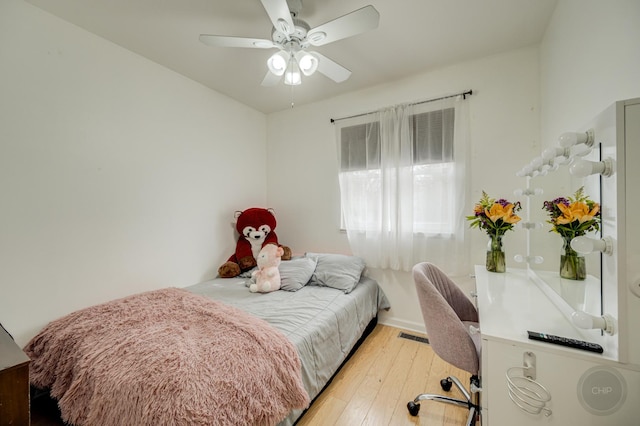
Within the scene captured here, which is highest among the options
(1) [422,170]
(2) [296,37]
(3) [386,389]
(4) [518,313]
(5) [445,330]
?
(2) [296,37]

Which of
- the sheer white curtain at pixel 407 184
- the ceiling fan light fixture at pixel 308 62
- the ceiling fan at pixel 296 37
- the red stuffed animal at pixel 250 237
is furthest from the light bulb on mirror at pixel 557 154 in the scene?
the red stuffed animal at pixel 250 237

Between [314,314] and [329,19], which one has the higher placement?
[329,19]

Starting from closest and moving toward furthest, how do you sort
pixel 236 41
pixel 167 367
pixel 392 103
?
pixel 167 367, pixel 236 41, pixel 392 103

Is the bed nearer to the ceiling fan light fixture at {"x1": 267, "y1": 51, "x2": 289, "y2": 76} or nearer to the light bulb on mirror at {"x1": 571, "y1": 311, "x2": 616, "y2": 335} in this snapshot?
the light bulb on mirror at {"x1": 571, "y1": 311, "x2": 616, "y2": 335}

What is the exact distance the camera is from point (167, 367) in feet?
3.41

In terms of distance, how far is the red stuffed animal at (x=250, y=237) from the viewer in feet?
9.00

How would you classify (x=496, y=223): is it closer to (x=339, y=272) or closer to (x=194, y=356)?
(x=339, y=272)

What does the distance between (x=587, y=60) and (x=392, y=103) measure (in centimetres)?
144

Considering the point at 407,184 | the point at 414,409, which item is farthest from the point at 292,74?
the point at 414,409

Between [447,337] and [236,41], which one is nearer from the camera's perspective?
[447,337]

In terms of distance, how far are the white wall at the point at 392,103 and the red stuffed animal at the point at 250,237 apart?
0.37m

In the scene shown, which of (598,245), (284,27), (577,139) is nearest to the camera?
(598,245)

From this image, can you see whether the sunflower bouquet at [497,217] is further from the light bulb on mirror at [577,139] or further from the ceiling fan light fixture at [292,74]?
the ceiling fan light fixture at [292,74]

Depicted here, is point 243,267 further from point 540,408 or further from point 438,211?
point 540,408
